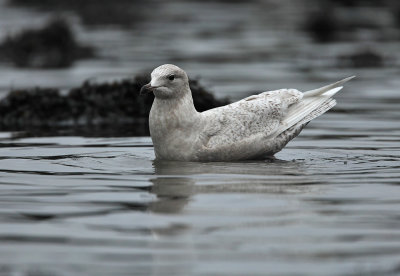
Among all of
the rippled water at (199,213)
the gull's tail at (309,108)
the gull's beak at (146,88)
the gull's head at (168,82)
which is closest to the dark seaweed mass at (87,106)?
the rippled water at (199,213)

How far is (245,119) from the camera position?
10.0m

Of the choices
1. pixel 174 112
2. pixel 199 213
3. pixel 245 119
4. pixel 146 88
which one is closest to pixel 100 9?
pixel 245 119

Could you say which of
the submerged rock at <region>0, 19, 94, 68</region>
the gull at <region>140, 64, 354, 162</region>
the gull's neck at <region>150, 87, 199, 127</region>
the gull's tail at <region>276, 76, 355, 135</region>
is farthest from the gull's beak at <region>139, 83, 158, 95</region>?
the submerged rock at <region>0, 19, 94, 68</region>

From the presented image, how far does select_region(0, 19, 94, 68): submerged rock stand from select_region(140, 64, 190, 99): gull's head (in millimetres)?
13615

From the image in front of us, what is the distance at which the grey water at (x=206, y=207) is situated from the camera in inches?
230

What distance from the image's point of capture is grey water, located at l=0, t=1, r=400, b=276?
230 inches

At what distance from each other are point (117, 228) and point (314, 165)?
351cm

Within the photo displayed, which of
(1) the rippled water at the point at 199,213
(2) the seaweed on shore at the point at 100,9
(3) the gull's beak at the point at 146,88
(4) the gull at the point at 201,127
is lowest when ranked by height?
(1) the rippled water at the point at 199,213

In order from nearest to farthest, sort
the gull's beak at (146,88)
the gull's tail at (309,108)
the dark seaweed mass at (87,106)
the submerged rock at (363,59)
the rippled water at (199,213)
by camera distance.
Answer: the rippled water at (199,213), the gull's beak at (146,88), the gull's tail at (309,108), the dark seaweed mass at (87,106), the submerged rock at (363,59)

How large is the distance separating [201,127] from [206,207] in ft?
8.24

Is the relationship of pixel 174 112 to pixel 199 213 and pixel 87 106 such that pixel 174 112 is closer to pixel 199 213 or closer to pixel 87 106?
pixel 199 213

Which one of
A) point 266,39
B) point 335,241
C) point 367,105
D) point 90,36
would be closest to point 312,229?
point 335,241

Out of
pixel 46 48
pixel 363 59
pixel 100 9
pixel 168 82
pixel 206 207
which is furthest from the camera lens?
pixel 100 9

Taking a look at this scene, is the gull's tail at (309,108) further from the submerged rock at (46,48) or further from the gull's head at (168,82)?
the submerged rock at (46,48)
